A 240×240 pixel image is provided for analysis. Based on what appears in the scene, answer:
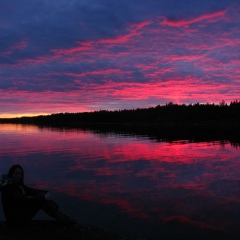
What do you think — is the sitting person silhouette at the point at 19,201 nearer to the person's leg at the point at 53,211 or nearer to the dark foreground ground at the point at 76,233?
the person's leg at the point at 53,211

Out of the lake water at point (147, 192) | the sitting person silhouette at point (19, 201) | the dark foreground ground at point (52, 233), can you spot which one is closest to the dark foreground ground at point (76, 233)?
the dark foreground ground at point (52, 233)

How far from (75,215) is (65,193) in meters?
3.98

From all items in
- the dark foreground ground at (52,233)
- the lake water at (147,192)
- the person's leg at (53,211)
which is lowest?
the lake water at (147,192)

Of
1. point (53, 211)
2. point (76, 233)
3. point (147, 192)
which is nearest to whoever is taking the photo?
point (76, 233)

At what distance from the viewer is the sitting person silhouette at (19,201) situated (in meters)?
9.88

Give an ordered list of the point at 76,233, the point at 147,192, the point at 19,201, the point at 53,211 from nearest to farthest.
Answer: the point at 19,201 < the point at 76,233 < the point at 53,211 < the point at 147,192

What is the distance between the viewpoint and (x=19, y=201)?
9992mm

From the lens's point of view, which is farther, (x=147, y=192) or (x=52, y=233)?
(x=147, y=192)

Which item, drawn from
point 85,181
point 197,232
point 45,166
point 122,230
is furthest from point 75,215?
point 45,166

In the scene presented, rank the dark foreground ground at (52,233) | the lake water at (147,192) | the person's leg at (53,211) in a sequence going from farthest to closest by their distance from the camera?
the lake water at (147,192) < the person's leg at (53,211) < the dark foreground ground at (52,233)

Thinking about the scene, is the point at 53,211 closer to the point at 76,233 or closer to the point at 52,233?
the point at 52,233

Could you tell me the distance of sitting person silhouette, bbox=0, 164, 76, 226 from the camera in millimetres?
9883

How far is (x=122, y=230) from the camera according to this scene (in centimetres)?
1235

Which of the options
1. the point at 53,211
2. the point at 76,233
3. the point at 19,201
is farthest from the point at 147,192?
the point at 19,201
